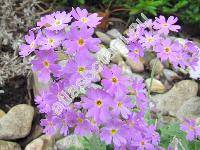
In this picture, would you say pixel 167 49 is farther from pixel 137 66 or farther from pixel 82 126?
pixel 137 66

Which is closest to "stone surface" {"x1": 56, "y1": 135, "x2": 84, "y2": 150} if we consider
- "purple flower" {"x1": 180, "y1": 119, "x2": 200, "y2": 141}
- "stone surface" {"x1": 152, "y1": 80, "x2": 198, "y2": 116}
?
"stone surface" {"x1": 152, "y1": 80, "x2": 198, "y2": 116}

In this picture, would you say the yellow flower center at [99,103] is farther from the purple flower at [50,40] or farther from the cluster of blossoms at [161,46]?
the cluster of blossoms at [161,46]

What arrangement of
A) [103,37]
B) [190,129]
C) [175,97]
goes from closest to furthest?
[190,129]
[175,97]
[103,37]

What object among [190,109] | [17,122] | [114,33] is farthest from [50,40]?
[114,33]

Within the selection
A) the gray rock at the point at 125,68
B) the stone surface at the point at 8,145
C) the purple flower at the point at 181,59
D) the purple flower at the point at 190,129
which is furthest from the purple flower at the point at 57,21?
the gray rock at the point at 125,68

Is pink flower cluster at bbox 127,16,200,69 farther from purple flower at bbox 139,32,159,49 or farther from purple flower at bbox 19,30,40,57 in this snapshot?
purple flower at bbox 19,30,40,57

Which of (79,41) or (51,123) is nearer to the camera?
(79,41)
